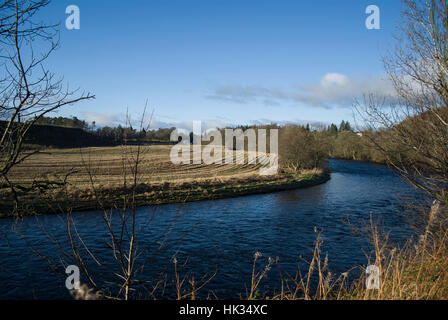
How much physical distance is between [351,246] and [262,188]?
656 inches

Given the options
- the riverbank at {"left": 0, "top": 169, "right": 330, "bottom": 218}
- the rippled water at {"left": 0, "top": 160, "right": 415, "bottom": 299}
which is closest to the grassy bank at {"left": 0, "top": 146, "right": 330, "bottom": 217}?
the riverbank at {"left": 0, "top": 169, "right": 330, "bottom": 218}

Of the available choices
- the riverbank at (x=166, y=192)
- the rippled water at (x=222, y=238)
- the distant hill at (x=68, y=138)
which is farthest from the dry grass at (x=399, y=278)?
the distant hill at (x=68, y=138)

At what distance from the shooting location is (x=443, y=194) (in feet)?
22.0

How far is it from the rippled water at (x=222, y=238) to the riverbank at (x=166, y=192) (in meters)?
1.23

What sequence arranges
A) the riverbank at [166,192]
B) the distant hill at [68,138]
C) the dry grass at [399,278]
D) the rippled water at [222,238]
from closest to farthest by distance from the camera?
the dry grass at [399,278] → the rippled water at [222,238] → the riverbank at [166,192] → the distant hill at [68,138]

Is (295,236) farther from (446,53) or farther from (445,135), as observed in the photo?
(446,53)

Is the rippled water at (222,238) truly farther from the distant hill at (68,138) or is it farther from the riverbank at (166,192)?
the distant hill at (68,138)

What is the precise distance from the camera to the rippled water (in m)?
10.1

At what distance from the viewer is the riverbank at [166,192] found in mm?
19188

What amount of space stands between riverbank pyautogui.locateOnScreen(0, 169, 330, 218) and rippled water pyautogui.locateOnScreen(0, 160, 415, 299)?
→ 1.23m

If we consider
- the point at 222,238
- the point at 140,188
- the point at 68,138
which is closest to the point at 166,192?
the point at 140,188

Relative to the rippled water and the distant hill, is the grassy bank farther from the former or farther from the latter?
the distant hill
